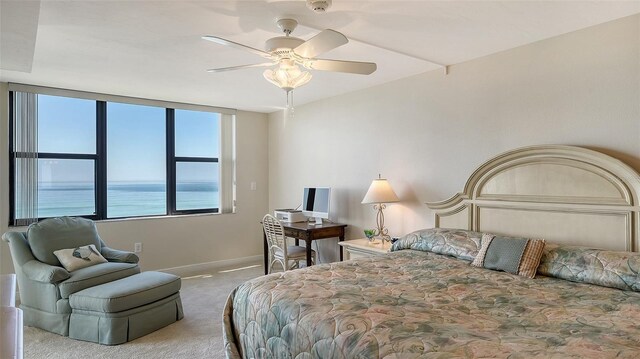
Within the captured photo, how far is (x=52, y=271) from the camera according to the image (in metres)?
3.11

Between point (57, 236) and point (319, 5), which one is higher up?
point (319, 5)

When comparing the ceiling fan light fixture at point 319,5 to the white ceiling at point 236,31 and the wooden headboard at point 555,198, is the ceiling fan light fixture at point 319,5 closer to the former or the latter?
the white ceiling at point 236,31

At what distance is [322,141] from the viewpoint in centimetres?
508

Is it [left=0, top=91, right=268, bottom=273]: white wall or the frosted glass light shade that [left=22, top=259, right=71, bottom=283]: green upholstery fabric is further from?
the frosted glass light shade

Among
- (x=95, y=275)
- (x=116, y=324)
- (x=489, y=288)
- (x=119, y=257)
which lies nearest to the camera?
(x=489, y=288)

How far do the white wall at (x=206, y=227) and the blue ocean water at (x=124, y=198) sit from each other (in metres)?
0.20

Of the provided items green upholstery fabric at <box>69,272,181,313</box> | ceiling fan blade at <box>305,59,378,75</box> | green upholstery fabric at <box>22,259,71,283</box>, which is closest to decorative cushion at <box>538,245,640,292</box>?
ceiling fan blade at <box>305,59,378,75</box>

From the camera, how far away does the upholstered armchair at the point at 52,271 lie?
313cm

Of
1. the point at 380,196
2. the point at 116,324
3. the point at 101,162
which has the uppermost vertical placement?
the point at 101,162

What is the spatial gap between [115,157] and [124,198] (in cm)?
52

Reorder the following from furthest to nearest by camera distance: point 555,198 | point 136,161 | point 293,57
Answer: point 136,161, point 555,198, point 293,57

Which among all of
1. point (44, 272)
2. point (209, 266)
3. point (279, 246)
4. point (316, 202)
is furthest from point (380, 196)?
point (44, 272)

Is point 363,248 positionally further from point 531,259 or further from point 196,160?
point 196,160

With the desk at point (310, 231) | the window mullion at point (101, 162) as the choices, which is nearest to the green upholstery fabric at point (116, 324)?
the desk at point (310, 231)
